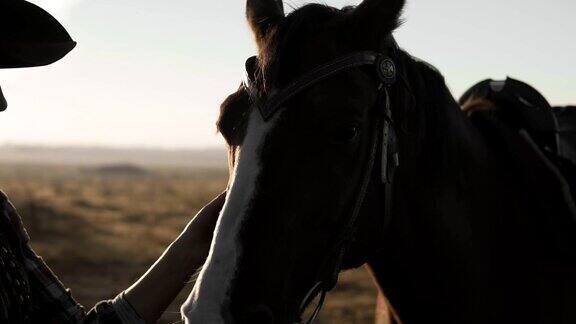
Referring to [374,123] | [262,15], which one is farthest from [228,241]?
[262,15]

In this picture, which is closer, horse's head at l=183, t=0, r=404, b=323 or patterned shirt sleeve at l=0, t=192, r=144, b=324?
horse's head at l=183, t=0, r=404, b=323

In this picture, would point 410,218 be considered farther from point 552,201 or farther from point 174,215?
point 174,215

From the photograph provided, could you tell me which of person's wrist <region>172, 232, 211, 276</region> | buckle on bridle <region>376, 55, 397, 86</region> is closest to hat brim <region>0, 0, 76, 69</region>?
person's wrist <region>172, 232, 211, 276</region>

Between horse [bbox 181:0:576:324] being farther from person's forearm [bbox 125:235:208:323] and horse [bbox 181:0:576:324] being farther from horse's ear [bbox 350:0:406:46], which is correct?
person's forearm [bbox 125:235:208:323]

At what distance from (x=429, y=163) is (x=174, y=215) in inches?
1288

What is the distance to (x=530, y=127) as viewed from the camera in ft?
9.96

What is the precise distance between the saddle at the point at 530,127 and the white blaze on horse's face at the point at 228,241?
1.39 meters

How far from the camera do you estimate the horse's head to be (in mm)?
1965

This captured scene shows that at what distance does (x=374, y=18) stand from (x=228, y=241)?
102cm

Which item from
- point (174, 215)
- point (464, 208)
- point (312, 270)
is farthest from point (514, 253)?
point (174, 215)

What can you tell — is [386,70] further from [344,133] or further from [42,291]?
[42,291]

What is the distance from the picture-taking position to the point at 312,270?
2160mm

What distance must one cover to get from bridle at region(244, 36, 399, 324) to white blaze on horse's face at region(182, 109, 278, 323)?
0.09m

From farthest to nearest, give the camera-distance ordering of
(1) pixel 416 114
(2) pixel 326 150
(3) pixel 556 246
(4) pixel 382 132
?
(3) pixel 556 246, (1) pixel 416 114, (4) pixel 382 132, (2) pixel 326 150
